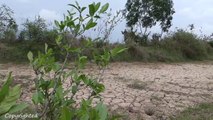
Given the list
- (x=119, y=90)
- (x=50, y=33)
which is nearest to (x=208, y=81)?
(x=119, y=90)

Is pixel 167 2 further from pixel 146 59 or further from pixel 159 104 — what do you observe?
pixel 159 104

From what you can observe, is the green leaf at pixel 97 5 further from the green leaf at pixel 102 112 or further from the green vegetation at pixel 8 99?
the green vegetation at pixel 8 99

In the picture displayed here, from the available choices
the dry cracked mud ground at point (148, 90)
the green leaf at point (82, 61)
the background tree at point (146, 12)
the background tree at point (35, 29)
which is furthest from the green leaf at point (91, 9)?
the background tree at point (146, 12)

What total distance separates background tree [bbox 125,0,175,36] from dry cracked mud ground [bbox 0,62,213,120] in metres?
4.93

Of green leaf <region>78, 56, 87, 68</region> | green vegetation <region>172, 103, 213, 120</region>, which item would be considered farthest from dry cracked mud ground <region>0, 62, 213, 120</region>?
green leaf <region>78, 56, 87, 68</region>

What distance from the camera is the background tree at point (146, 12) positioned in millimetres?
12248

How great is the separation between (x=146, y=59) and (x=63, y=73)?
8.13 meters

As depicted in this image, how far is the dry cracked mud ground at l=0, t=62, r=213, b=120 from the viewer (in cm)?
406

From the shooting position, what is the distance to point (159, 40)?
10.9 meters

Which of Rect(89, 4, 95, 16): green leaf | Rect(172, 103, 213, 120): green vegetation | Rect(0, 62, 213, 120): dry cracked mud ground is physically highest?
Rect(89, 4, 95, 16): green leaf

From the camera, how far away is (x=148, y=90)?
17.1 feet

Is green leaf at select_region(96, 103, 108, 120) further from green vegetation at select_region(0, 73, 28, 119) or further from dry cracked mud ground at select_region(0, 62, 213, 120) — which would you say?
dry cracked mud ground at select_region(0, 62, 213, 120)

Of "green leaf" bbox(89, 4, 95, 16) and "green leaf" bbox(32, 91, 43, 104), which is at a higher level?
"green leaf" bbox(89, 4, 95, 16)

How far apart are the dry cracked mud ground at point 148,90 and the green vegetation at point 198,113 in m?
0.12
